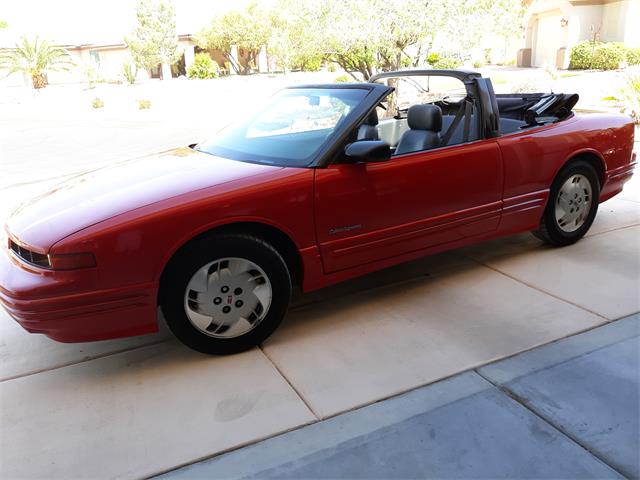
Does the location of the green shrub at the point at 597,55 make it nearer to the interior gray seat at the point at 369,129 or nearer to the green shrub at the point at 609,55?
the green shrub at the point at 609,55

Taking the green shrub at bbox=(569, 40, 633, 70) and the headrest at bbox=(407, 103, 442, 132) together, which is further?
the green shrub at bbox=(569, 40, 633, 70)

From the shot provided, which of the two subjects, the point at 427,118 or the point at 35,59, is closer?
the point at 427,118

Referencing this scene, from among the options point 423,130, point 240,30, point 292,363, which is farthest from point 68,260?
point 240,30

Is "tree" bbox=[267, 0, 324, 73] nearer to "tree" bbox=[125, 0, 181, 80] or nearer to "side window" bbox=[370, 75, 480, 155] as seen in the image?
"side window" bbox=[370, 75, 480, 155]

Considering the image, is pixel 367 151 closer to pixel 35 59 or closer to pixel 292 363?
pixel 292 363

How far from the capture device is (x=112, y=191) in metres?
3.28

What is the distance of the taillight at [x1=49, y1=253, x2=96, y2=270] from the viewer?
2.78 m

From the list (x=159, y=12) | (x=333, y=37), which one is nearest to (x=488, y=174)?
(x=333, y=37)

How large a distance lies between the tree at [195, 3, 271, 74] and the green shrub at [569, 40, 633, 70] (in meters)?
22.2

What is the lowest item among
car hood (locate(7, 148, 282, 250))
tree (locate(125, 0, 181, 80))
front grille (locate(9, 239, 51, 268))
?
front grille (locate(9, 239, 51, 268))

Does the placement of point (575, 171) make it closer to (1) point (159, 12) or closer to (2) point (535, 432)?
(2) point (535, 432)

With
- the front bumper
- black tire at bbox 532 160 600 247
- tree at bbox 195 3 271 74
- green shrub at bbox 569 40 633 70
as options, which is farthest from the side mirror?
tree at bbox 195 3 271 74

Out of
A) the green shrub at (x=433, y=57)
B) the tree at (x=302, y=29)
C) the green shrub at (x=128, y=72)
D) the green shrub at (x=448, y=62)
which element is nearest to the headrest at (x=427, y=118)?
the tree at (x=302, y=29)

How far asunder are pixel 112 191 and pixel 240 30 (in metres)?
44.0
